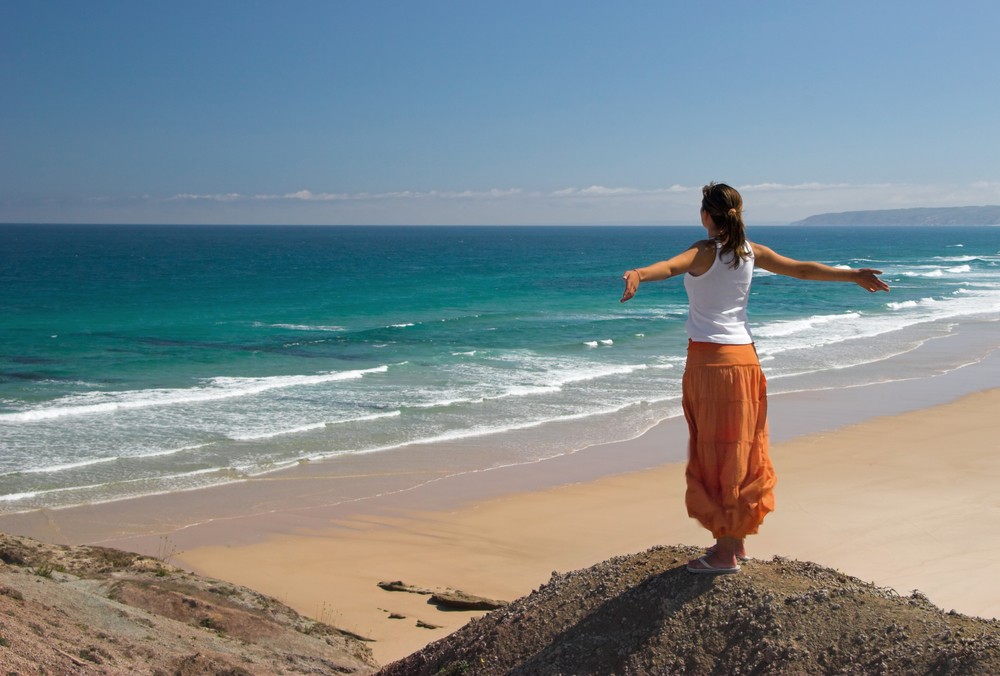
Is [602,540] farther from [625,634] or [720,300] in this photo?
[720,300]

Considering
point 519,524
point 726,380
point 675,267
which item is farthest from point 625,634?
point 519,524

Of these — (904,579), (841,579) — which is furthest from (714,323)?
(904,579)

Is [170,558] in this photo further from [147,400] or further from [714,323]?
[147,400]

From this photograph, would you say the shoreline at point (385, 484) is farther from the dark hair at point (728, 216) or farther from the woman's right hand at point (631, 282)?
the woman's right hand at point (631, 282)

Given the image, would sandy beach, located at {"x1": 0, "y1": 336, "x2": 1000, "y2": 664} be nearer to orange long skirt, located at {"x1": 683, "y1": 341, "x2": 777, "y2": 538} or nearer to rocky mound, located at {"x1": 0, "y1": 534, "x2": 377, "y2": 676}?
rocky mound, located at {"x1": 0, "y1": 534, "x2": 377, "y2": 676}

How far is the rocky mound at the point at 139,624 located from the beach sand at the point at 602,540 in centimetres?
74

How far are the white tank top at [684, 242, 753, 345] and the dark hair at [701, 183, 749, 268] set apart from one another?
42 millimetres

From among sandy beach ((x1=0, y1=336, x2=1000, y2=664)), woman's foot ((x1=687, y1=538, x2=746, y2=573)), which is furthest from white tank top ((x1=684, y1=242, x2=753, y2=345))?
sandy beach ((x1=0, y1=336, x2=1000, y2=664))

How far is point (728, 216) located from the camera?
474cm

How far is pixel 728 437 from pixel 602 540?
7311mm

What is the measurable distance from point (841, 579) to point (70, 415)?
17.5 meters

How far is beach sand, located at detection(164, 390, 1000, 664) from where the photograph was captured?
9688 millimetres

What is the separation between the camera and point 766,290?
54656mm

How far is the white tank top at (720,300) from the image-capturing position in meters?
4.82
